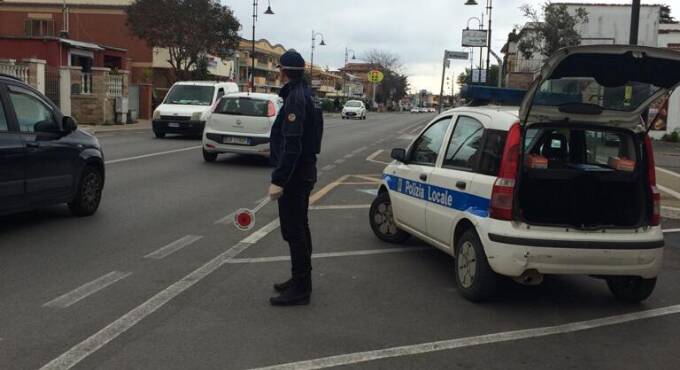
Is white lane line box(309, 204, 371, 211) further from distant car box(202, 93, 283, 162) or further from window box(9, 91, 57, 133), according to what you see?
distant car box(202, 93, 283, 162)

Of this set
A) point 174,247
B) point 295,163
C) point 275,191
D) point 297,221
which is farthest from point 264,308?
point 174,247

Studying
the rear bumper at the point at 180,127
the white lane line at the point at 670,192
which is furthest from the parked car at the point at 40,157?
the rear bumper at the point at 180,127

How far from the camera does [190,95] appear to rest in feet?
79.8

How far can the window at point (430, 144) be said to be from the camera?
22.0 feet

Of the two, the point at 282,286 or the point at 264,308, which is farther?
the point at 282,286

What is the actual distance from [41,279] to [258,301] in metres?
1.92

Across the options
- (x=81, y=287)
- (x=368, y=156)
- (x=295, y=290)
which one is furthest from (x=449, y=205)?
(x=368, y=156)

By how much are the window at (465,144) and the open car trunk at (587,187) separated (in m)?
0.46

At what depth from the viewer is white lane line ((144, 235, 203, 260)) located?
273 inches

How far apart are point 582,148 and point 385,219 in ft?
8.48

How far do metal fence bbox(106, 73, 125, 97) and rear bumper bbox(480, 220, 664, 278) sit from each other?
28.3 meters

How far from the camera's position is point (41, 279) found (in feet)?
19.4

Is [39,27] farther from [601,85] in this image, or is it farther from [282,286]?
[601,85]

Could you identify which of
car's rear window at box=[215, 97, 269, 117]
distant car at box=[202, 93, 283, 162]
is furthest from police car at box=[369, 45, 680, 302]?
car's rear window at box=[215, 97, 269, 117]
